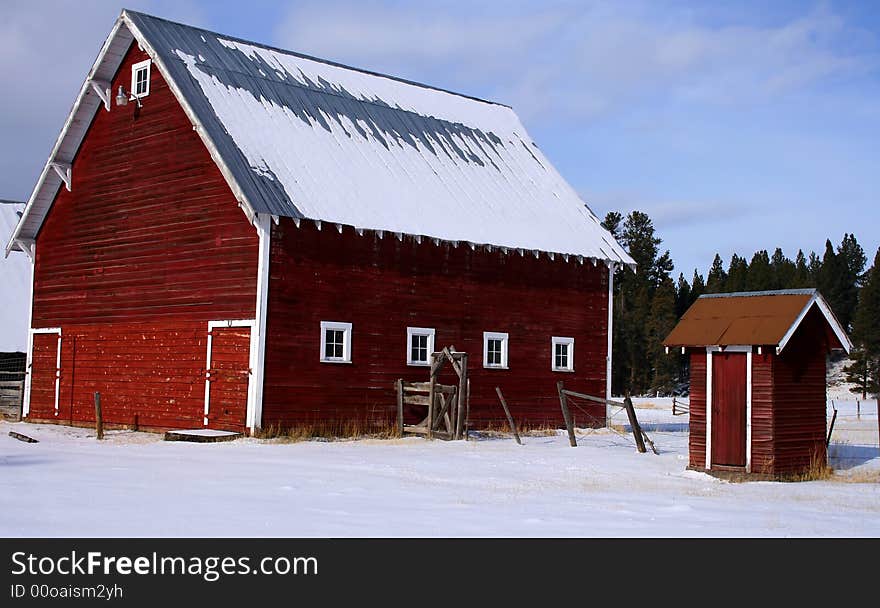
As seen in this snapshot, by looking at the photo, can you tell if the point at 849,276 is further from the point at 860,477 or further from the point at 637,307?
the point at 860,477

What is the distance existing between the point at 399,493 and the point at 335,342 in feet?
37.0

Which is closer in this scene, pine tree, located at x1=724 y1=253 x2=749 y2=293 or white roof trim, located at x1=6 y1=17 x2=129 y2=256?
white roof trim, located at x1=6 y1=17 x2=129 y2=256

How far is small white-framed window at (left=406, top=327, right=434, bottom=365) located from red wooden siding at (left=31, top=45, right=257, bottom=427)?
4.60 metres

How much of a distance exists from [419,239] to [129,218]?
7.62 metres

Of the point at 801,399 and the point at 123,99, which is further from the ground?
the point at 123,99

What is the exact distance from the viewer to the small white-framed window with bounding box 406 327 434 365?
27.9 m

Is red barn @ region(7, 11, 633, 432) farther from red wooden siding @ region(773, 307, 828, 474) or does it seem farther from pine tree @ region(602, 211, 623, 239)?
pine tree @ region(602, 211, 623, 239)

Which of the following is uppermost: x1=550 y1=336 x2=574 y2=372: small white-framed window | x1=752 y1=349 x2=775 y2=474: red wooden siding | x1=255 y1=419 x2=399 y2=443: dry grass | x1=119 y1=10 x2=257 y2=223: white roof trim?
x1=119 y1=10 x2=257 y2=223: white roof trim

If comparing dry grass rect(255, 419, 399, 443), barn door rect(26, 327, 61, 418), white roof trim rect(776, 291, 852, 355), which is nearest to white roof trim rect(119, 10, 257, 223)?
dry grass rect(255, 419, 399, 443)

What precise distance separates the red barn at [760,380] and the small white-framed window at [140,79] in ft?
51.6

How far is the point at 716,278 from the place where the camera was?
11281cm

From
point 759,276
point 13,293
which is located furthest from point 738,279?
point 13,293
